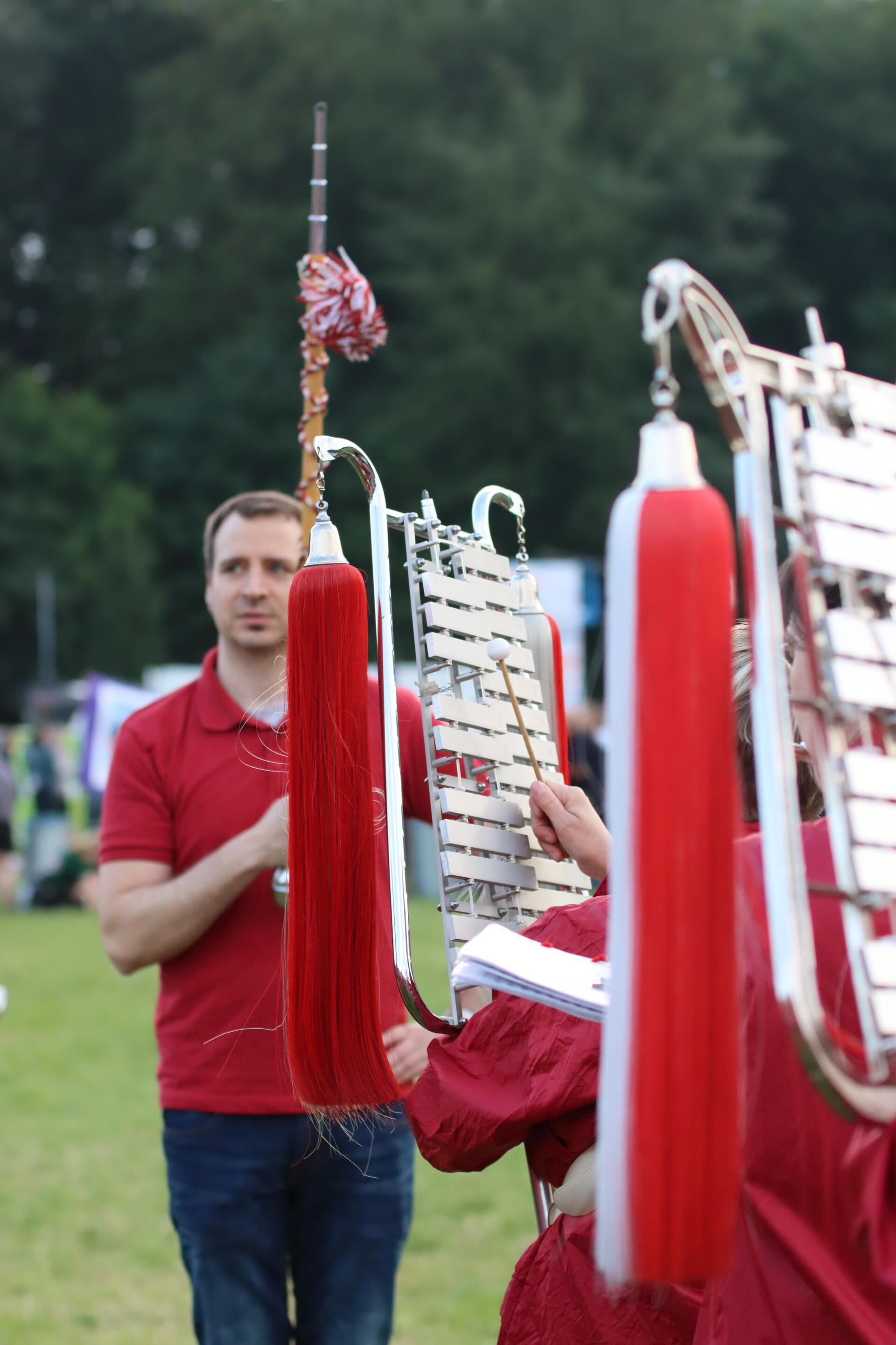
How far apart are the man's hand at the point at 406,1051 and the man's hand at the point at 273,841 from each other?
343 millimetres

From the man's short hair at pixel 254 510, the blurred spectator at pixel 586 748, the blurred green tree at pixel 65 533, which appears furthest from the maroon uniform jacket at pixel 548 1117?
the blurred green tree at pixel 65 533

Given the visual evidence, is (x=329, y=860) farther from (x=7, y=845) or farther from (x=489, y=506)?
(x=7, y=845)

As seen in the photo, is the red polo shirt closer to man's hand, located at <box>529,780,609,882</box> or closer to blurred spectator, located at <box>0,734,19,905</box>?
man's hand, located at <box>529,780,609,882</box>

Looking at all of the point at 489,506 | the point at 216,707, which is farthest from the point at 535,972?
the point at 216,707

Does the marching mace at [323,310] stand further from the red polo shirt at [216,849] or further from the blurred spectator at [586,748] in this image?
the blurred spectator at [586,748]

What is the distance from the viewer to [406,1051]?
2666mm

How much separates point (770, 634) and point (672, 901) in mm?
219

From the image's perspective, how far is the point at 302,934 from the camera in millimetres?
1815

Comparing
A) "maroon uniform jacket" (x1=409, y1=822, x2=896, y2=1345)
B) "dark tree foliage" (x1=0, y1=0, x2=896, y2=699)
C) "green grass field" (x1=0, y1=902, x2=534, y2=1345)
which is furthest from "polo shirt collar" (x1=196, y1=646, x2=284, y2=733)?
"dark tree foliage" (x1=0, y1=0, x2=896, y2=699)

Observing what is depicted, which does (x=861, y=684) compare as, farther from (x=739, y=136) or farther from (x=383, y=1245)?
(x=739, y=136)

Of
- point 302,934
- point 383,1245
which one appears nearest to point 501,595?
point 302,934

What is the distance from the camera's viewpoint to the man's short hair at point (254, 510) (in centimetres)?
294

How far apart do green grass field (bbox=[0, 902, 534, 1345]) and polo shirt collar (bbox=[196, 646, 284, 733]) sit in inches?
78.3

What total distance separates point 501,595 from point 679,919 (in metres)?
0.96
